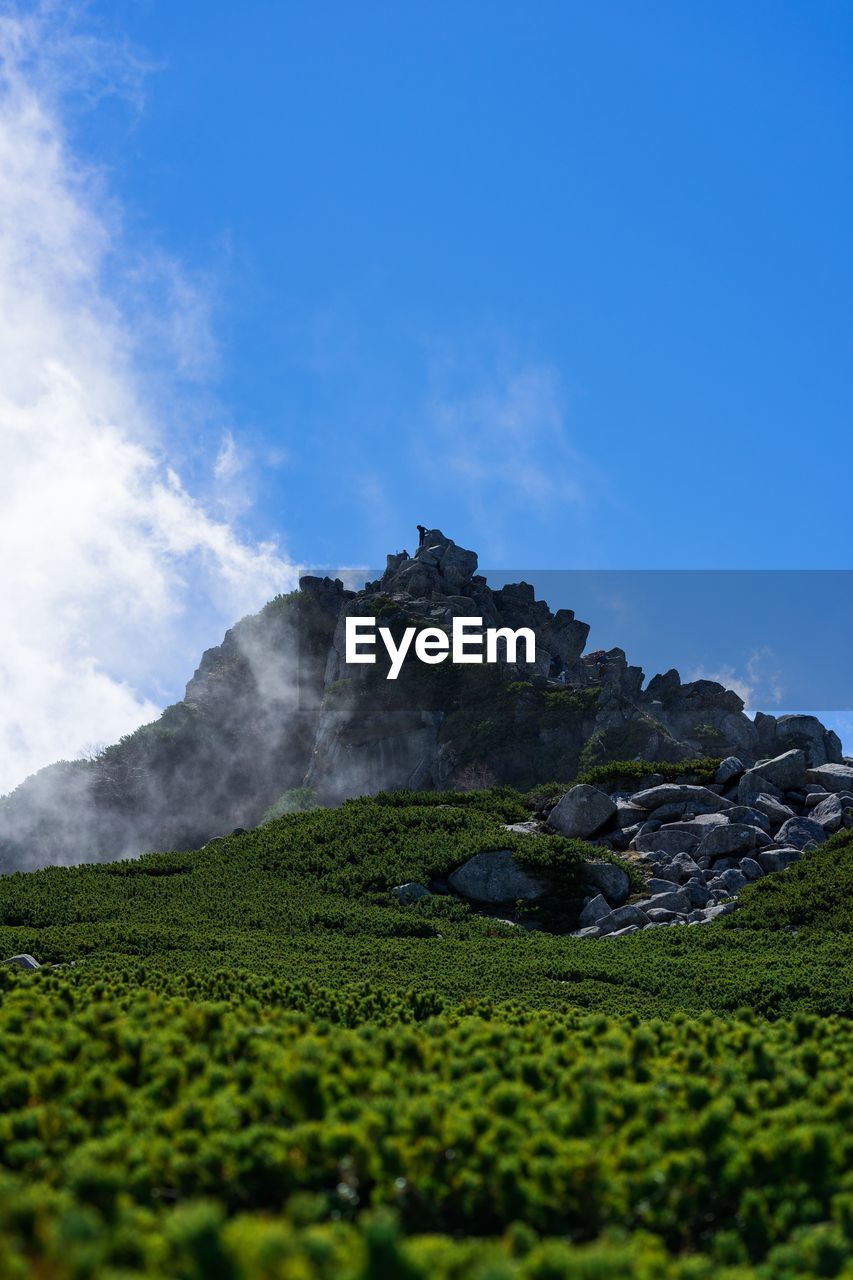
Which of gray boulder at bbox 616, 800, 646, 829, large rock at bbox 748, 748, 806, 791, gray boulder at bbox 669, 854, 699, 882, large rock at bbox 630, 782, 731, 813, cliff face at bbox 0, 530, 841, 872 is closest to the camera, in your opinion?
gray boulder at bbox 669, 854, 699, 882

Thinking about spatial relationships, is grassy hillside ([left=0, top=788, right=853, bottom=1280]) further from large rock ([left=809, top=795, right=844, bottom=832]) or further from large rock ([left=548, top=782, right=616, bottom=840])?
large rock ([left=809, top=795, right=844, bottom=832])

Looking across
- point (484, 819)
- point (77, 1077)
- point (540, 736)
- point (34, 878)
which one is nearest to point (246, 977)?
point (77, 1077)

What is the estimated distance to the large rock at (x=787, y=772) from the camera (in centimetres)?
3206

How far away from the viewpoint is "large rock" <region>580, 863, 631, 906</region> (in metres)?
26.0

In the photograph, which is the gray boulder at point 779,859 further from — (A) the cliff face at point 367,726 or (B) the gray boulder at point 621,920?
(A) the cliff face at point 367,726

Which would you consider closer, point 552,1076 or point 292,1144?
point 292,1144

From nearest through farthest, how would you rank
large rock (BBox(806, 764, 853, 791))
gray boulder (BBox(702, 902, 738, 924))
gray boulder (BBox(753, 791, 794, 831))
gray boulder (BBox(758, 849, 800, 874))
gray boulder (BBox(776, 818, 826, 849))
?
gray boulder (BBox(702, 902, 738, 924))
gray boulder (BBox(758, 849, 800, 874))
gray boulder (BBox(776, 818, 826, 849))
gray boulder (BBox(753, 791, 794, 831))
large rock (BBox(806, 764, 853, 791))

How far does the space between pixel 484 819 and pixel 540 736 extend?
28.5 metres

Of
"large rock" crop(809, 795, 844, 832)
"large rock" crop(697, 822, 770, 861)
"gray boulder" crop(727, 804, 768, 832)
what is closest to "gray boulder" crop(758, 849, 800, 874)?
"large rock" crop(697, 822, 770, 861)

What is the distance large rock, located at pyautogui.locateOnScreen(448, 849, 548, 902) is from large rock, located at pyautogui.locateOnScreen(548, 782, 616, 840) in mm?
4446

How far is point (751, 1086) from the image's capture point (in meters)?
6.24

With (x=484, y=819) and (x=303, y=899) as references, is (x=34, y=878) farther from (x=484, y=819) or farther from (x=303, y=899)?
(x=484, y=819)

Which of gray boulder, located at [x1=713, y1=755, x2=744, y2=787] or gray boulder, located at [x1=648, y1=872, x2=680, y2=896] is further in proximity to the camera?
gray boulder, located at [x1=713, y1=755, x2=744, y2=787]

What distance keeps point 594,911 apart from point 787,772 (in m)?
10.4
